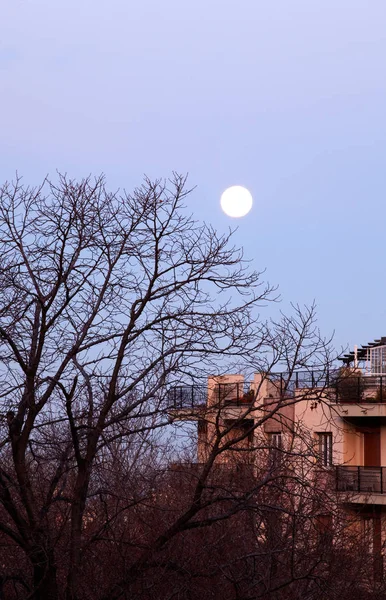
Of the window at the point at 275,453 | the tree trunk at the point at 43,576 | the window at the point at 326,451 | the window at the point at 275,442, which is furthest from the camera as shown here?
the window at the point at 326,451

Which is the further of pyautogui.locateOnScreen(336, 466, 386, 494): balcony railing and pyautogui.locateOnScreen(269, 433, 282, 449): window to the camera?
pyautogui.locateOnScreen(336, 466, 386, 494): balcony railing

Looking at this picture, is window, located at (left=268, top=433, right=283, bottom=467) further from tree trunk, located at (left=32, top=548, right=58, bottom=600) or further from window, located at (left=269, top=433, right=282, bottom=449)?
tree trunk, located at (left=32, top=548, right=58, bottom=600)

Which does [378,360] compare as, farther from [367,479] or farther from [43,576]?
[43,576]

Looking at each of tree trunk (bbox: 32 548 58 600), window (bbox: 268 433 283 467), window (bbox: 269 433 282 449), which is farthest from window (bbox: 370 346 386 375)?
tree trunk (bbox: 32 548 58 600)

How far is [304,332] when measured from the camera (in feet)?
39.9

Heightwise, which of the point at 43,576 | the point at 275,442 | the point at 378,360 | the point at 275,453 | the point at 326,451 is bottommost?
the point at 43,576

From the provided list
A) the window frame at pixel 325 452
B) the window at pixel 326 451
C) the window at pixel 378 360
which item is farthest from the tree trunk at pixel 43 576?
the window at pixel 378 360

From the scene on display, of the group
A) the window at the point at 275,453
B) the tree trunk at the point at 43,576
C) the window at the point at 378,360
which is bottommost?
the tree trunk at the point at 43,576

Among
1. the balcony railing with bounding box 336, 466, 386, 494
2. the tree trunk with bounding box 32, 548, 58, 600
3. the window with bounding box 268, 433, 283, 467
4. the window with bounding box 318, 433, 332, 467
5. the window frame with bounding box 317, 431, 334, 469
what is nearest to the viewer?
the tree trunk with bounding box 32, 548, 58, 600

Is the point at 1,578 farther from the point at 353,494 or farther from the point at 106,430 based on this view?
the point at 353,494

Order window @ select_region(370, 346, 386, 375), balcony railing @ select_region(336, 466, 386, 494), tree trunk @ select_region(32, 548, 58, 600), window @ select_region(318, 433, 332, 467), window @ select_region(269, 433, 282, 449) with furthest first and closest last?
window @ select_region(370, 346, 386, 375)
balcony railing @ select_region(336, 466, 386, 494)
window @ select_region(318, 433, 332, 467)
window @ select_region(269, 433, 282, 449)
tree trunk @ select_region(32, 548, 58, 600)

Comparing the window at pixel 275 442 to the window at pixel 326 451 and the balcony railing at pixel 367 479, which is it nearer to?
the window at pixel 326 451

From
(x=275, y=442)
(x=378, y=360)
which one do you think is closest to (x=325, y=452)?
(x=275, y=442)

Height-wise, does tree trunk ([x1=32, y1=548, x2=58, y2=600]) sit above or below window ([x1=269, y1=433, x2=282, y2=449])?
below
